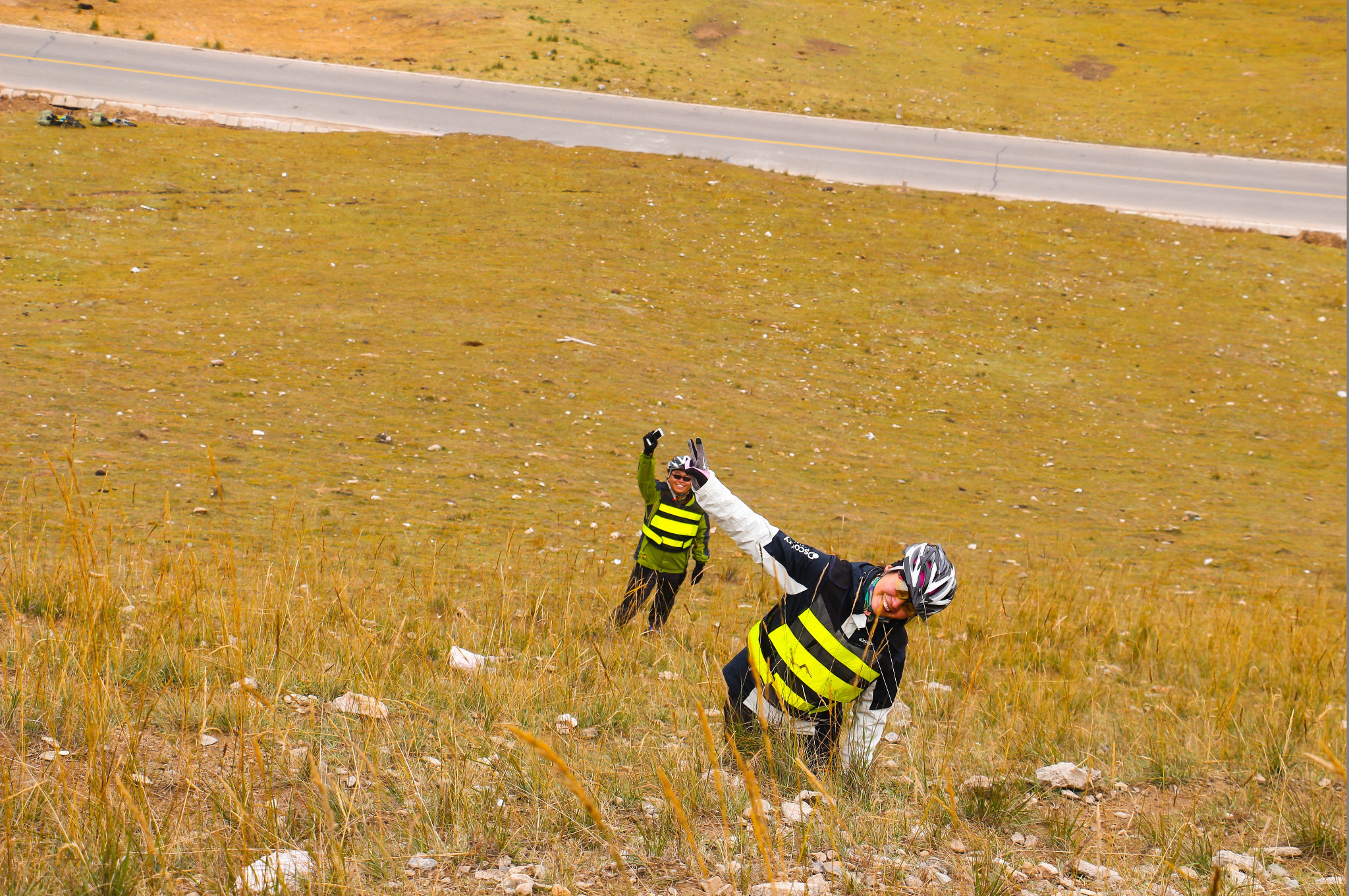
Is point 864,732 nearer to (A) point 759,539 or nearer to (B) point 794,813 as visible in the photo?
(B) point 794,813

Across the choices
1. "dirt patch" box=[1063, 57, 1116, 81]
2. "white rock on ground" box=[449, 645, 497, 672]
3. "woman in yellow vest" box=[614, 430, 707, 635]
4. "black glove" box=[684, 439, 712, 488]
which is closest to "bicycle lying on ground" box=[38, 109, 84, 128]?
"woman in yellow vest" box=[614, 430, 707, 635]

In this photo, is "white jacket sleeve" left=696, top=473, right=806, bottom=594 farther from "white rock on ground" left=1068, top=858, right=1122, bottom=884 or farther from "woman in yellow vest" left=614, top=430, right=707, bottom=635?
"woman in yellow vest" left=614, top=430, right=707, bottom=635

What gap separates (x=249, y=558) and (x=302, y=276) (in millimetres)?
9291

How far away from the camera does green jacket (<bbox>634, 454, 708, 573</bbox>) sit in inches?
279

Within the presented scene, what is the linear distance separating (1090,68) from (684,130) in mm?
20059

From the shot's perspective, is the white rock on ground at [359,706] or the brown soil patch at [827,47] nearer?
the white rock on ground at [359,706]

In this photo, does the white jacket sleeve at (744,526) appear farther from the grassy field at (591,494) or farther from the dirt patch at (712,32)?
the dirt patch at (712,32)

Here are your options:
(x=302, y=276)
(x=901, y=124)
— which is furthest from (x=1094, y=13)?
(x=302, y=276)

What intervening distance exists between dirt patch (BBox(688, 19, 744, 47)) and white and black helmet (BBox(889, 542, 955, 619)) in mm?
32502

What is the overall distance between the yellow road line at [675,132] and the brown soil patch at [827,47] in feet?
34.7

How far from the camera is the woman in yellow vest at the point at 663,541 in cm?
700

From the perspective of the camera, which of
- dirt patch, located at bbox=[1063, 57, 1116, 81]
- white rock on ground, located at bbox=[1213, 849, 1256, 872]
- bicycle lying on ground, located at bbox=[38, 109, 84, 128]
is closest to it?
white rock on ground, located at bbox=[1213, 849, 1256, 872]

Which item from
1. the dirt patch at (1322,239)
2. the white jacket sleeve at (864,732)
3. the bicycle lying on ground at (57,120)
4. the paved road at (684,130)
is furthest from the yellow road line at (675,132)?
the white jacket sleeve at (864,732)

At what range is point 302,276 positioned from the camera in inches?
587
